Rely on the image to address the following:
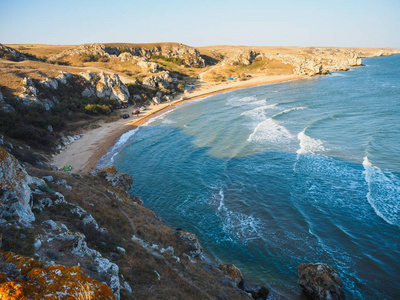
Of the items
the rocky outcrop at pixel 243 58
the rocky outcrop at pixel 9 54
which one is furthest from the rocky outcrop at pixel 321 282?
the rocky outcrop at pixel 243 58

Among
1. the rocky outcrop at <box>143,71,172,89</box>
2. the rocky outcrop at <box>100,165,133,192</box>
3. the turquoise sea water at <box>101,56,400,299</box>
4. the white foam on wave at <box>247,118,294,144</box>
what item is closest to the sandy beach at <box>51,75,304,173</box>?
the turquoise sea water at <box>101,56,400,299</box>

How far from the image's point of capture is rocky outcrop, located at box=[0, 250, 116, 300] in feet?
20.3

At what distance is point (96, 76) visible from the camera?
64000 mm

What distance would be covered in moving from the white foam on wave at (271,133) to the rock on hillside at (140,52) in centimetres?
7315

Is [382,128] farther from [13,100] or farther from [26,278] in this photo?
[13,100]

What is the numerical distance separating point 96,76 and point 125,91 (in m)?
8.67

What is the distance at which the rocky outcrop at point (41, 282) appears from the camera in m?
6.19

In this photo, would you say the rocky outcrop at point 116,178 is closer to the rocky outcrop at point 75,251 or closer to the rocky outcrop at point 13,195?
the rocky outcrop at point 13,195

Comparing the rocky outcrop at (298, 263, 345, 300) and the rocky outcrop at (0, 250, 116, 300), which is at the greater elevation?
the rocky outcrop at (0, 250, 116, 300)

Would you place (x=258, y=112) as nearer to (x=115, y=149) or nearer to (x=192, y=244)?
(x=115, y=149)

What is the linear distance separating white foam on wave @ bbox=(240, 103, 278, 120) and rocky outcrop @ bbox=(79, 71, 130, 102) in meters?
30.5

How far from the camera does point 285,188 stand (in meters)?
26.0

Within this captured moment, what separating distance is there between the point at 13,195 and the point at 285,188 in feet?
75.6

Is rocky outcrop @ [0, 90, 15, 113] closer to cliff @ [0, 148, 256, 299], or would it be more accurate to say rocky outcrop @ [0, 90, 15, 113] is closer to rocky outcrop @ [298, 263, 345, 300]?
cliff @ [0, 148, 256, 299]
